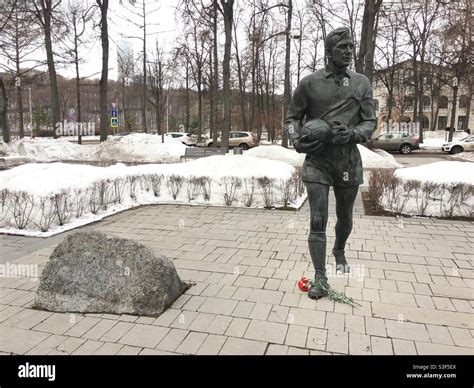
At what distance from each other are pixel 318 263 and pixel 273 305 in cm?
60

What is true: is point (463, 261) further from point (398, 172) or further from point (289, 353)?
point (398, 172)

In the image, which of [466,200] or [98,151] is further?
[98,151]

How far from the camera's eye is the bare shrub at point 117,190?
29.0ft

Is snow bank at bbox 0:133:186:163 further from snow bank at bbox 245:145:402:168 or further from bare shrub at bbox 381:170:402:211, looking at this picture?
bare shrub at bbox 381:170:402:211

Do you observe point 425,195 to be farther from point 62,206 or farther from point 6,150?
point 6,150

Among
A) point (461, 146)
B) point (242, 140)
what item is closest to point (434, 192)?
point (461, 146)

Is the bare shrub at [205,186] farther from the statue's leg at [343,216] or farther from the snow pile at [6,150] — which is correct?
the snow pile at [6,150]

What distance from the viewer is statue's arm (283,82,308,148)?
12.4ft

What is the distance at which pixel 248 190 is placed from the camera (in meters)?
9.26

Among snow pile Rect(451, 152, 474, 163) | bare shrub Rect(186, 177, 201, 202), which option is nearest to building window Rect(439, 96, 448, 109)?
snow pile Rect(451, 152, 474, 163)

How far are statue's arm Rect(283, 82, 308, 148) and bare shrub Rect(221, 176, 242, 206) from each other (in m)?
5.24

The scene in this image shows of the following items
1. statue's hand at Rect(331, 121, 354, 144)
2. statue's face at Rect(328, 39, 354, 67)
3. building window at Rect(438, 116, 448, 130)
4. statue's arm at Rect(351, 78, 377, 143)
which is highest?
building window at Rect(438, 116, 448, 130)
